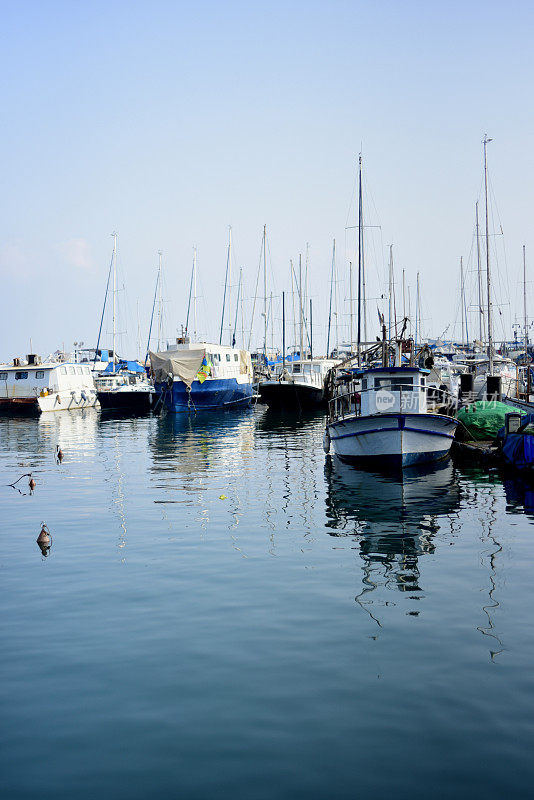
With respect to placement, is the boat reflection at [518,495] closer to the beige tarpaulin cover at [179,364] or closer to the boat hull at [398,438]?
the boat hull at [398,438]

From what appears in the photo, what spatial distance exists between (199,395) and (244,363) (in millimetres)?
10826

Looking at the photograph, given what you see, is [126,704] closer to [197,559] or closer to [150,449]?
[197,559]

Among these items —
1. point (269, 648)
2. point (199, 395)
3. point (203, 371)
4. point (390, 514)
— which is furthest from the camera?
point (199, 395)

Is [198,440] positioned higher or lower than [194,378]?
lower

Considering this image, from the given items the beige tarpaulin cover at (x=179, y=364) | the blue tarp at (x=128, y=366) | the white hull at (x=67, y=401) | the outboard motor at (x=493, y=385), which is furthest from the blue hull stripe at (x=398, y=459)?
the blue tarp at (x=128, y=366)

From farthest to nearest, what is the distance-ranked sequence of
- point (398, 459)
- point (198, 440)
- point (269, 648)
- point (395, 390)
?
1. point (198, 440)
2. point (395, 390)
3. point (398, 459)
4. point (269, 648)

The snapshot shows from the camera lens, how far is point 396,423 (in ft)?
86.5

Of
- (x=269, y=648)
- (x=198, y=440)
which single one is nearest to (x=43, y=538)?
(x=269, y=648)

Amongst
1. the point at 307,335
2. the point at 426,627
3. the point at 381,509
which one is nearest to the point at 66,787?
the point at 426,627

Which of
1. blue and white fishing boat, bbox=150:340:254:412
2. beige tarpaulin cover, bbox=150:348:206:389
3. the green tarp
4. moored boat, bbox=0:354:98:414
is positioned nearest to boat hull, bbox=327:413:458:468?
the green tarp

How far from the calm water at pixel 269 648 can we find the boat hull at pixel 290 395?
39573 mm

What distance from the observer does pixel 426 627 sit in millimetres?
11109

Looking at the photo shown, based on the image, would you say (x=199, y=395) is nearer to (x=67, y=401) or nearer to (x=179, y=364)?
(x=179, y=364)

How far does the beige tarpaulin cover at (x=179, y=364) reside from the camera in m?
61.6
